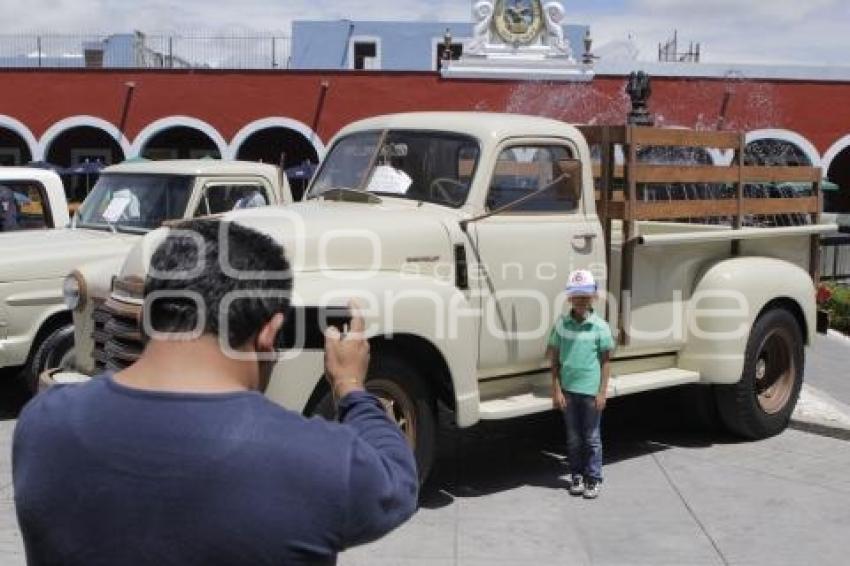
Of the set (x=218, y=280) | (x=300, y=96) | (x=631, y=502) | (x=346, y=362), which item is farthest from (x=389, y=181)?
(x=300, y=96)

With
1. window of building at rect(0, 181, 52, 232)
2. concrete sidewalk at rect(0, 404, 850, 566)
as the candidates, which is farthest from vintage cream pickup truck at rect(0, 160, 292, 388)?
concrete sidewalk at rect(0, 404, 850, 566)

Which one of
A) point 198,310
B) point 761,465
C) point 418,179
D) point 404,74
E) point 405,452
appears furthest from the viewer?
point 404,74

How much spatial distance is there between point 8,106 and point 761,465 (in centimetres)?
2326

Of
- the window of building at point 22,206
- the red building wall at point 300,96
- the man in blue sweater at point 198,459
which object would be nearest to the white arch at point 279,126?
the red building wall at point 300,96

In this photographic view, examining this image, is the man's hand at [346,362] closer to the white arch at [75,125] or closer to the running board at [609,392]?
the running board at [609,392]

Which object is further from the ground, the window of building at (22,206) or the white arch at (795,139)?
the white arch at (795,139)

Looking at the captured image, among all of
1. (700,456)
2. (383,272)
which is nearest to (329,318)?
(383,272)

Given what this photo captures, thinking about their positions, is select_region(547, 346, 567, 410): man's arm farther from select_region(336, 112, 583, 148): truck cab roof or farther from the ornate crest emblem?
Result: the ornate crest emblem

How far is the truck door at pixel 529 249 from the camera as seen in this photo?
18.4 ft

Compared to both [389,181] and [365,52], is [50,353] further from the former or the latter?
[365,52]

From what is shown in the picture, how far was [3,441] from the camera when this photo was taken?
691 cm

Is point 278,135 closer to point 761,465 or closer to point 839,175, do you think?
point 839,175

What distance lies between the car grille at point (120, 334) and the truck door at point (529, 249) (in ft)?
5.83

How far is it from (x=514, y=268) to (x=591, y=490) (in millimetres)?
1306
